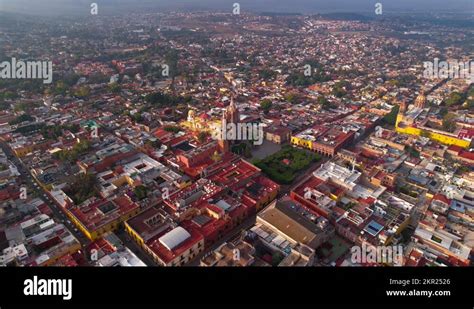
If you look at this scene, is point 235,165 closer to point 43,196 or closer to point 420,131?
point 43,196

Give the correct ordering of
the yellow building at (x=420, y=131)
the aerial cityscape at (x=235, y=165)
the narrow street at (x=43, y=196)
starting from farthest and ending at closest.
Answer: the yellow building at (x=420, y=131), the narrow street at (x=43, y=196), the aerial cityscape at (x=235, y=165)

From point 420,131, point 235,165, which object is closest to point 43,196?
point 235,165

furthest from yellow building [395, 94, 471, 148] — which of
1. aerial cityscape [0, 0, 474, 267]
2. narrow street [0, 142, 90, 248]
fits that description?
narrow street [0, 142, 90, 248]

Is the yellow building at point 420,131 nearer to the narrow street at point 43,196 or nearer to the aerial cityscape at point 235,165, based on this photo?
the aerial cityscape at point 235,165

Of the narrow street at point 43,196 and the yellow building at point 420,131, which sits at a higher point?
the yellow building at point 420,131

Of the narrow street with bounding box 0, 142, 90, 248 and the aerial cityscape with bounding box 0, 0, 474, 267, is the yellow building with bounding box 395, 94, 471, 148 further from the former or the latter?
the narrow street with bounding box 0, 142, 90, 248

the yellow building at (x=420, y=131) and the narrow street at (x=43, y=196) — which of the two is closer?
the narrow street at (x=43, y=196)

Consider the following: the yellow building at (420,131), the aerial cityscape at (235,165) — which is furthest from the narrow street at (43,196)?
the yellow building at (420,131)

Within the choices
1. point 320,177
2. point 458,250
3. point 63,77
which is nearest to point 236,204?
point 320,177
